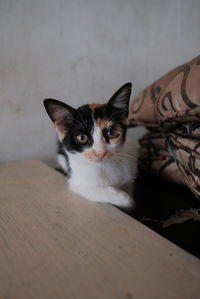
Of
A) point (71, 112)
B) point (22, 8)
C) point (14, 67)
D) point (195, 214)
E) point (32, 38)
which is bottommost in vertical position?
point (195, 214)

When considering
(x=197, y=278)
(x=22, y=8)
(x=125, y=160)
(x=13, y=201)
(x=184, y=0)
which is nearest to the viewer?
(x=197, y=278)

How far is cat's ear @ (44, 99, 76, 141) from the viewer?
0.72m

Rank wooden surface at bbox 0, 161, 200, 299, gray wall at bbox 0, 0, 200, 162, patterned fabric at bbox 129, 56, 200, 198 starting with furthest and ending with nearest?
1. gray wall at bbox 0, 0, 200, 162
2. patterned fabric at bbox 129, 56, 200, 198
3. wooden surface at bbox 0, 161, 200, 299

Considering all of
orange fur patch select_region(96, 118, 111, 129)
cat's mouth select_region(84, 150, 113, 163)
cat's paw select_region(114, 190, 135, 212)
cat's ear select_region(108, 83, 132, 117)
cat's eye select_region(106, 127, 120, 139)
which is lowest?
cat's paw select_region(114, 190, 135, 212)

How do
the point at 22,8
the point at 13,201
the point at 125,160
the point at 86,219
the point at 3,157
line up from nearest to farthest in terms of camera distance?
the point at 86,219, the point at 13,201, the point at 125,160, the point at 22,8, the point at 3,157

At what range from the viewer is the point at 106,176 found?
2.58 ft

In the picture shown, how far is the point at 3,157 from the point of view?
1.19 m

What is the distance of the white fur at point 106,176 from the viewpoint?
0.71 metres

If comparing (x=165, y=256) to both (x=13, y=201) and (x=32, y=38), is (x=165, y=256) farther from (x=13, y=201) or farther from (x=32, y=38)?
(x=32, y=38)

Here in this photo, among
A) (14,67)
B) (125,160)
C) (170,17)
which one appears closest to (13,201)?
(125,160)

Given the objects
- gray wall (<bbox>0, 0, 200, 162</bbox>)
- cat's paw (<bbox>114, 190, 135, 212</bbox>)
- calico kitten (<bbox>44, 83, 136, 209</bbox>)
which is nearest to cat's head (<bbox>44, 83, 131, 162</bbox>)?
calico kitten (<bbox>44, 83, 136, 209</bbox>)

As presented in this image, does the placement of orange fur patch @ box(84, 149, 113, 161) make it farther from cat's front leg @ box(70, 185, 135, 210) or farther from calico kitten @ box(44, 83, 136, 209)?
cat's front leg @ box(70, 185, 135, 210)

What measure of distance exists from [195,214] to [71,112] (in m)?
0.48

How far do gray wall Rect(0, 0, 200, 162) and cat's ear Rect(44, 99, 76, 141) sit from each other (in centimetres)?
46
